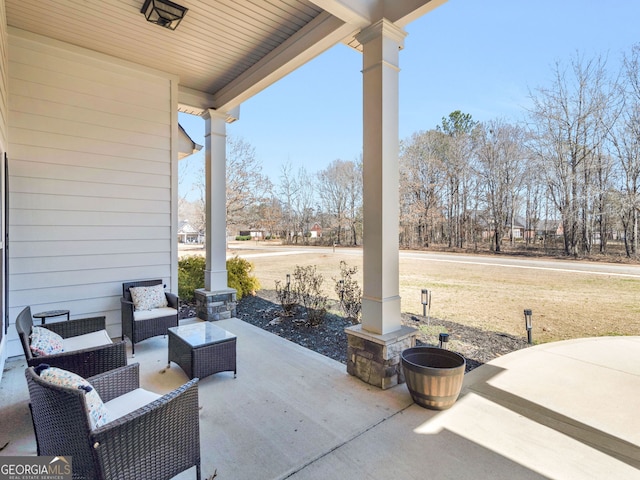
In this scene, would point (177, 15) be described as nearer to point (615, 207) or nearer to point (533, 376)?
point (533, 376)

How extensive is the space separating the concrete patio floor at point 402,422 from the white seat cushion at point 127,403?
1.65ft

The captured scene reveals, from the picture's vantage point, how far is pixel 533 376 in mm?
3061

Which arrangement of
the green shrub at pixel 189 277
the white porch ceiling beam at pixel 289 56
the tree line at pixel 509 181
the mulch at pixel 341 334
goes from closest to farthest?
the white porch ceiling beam at pixel 289 56 → the mulch at pixel 341 334 → the green shrub at pixel 189 277 → the tree line at pixel 509 181

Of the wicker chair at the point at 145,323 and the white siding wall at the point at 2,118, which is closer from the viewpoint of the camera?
the white siding wall at the point at 2,118

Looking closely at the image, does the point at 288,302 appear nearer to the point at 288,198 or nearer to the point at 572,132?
the point at 572,132

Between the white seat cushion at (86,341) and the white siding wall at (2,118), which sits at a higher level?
the white siding wall at (2,118)

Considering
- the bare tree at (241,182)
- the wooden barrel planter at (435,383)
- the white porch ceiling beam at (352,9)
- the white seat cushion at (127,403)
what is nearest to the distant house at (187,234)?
the bare tree at (241,182)

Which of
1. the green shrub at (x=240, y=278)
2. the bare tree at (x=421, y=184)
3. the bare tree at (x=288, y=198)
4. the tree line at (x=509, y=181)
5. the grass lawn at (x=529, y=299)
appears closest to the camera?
the grass lawn at (x=529, y=299)

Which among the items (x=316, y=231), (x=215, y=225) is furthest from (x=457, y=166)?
(x=215, y=225)

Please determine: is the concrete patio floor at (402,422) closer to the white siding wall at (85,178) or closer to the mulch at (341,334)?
the mulch at (341,334)

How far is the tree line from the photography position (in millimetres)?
9273

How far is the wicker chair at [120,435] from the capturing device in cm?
133

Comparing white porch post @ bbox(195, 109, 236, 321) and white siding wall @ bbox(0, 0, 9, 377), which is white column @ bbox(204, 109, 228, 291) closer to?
white porch post @ bbox(195, 109, 236, 321)

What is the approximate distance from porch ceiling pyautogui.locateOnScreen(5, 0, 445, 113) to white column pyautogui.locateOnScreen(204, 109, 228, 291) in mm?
898
